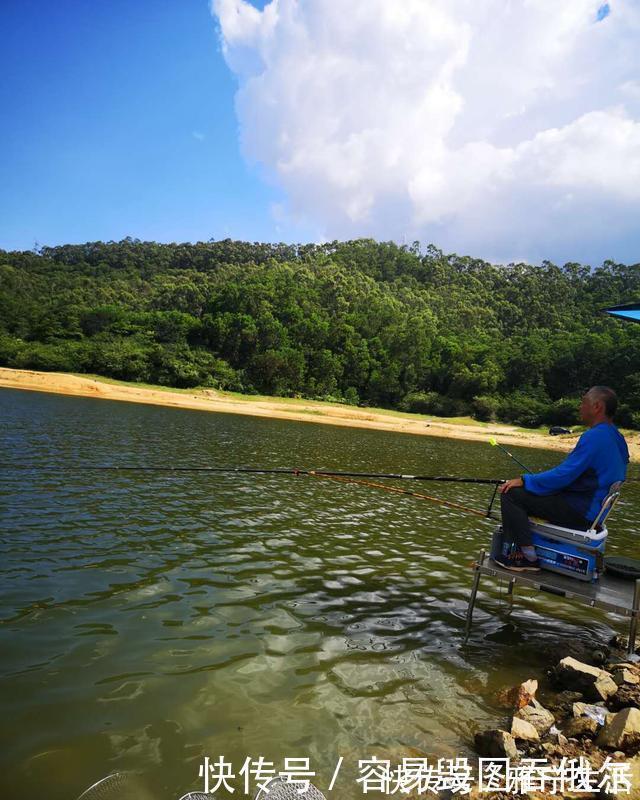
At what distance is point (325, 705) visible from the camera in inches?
221

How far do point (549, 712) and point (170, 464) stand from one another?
1699cm

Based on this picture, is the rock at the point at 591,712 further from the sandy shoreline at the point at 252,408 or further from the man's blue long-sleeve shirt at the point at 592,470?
the sandy shoreline at the point at 252,408

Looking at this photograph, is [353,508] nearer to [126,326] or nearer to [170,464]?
[170,464]

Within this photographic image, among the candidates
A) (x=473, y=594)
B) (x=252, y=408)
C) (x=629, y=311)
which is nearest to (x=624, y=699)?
(x=473, y=594)

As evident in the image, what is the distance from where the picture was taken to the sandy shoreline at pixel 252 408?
62625 mm

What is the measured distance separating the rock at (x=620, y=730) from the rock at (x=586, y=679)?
96 cm

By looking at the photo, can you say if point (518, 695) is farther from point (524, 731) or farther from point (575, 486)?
point (575, 486)

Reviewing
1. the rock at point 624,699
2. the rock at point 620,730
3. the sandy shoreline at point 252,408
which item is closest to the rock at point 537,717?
the rock at point 620,730

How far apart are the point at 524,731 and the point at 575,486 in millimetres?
3217

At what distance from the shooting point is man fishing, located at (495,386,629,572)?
21.5 feet

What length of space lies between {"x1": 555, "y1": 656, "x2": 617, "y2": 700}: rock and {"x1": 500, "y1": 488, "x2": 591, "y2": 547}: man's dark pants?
61.8 inches

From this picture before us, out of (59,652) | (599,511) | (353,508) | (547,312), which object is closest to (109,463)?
(353,508)

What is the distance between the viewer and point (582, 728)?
4.98 metres

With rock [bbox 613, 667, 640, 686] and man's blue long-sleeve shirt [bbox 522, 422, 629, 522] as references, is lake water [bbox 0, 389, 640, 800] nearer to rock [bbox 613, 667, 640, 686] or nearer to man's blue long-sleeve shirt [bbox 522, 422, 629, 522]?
rock [bbox 613, 667, 640, 686]
